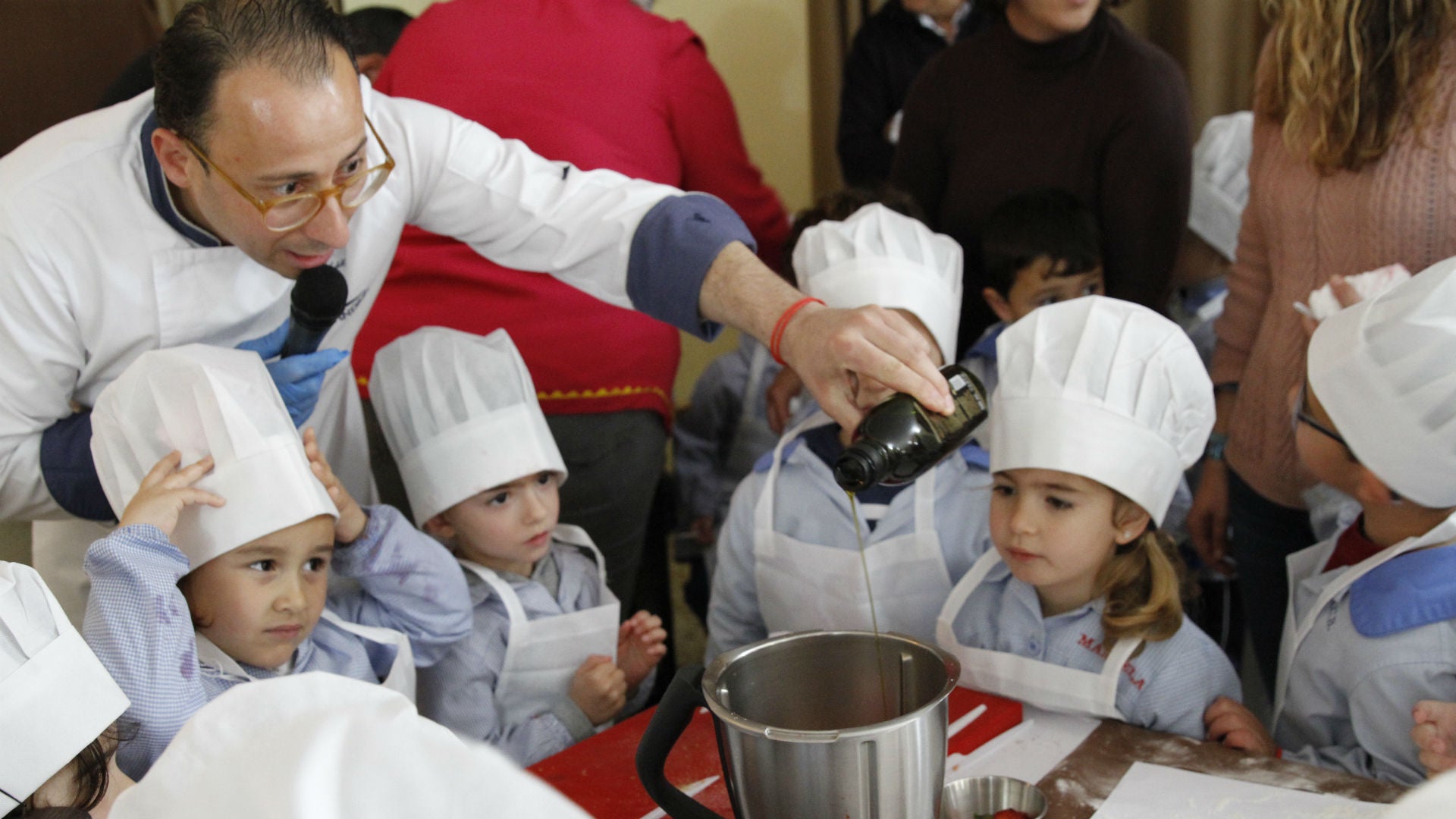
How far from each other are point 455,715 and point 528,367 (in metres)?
0.66

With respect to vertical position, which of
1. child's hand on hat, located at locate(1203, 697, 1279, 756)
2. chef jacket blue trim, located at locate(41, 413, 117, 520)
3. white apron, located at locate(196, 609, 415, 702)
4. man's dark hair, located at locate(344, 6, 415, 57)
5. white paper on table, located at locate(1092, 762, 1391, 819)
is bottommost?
child's hand on hat, located at locate(1203, 697, 1279, 756)

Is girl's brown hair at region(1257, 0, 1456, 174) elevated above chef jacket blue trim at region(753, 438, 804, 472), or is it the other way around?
girl's brown hair at region(1257, 0, 1456, 174)

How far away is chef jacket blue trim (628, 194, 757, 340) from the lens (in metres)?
1.64

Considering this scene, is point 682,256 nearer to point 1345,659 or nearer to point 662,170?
point 662,170

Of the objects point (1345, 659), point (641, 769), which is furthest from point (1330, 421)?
point (641, 769)

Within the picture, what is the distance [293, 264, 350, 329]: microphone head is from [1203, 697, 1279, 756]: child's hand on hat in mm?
1189

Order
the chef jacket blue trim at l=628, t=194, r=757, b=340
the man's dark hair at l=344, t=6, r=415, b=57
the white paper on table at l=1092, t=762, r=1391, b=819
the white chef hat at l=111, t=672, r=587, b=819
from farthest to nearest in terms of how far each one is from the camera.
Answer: the man's dark hair at l=344, t=6, r=415, b=57 → the chef jacket blue trim at l=628, t=194, r=757, b=340 → the white paper on table at l=1092, t=762, r=1391, b=819 → the white chef hat at l=111, t=672, r=587, b=819

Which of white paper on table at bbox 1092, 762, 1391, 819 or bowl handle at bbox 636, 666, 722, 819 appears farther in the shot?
white paper on table at bbox 1092, 762, 1391, 819

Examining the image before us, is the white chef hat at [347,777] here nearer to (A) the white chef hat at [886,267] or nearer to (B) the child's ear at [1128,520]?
(B) the child's ear at [1128,520]

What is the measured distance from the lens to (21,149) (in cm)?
150

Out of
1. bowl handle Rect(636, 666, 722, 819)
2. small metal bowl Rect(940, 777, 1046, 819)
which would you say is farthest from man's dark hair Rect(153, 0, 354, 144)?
small metal bowl Rect(940, 777, 1046, 819)

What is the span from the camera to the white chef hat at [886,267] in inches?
75.7

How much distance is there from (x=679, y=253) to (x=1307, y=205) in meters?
0.90

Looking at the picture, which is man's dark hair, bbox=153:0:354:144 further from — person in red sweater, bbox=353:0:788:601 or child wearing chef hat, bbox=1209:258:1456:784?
child wearing chef hat, bbox=1209:258:1456:784
